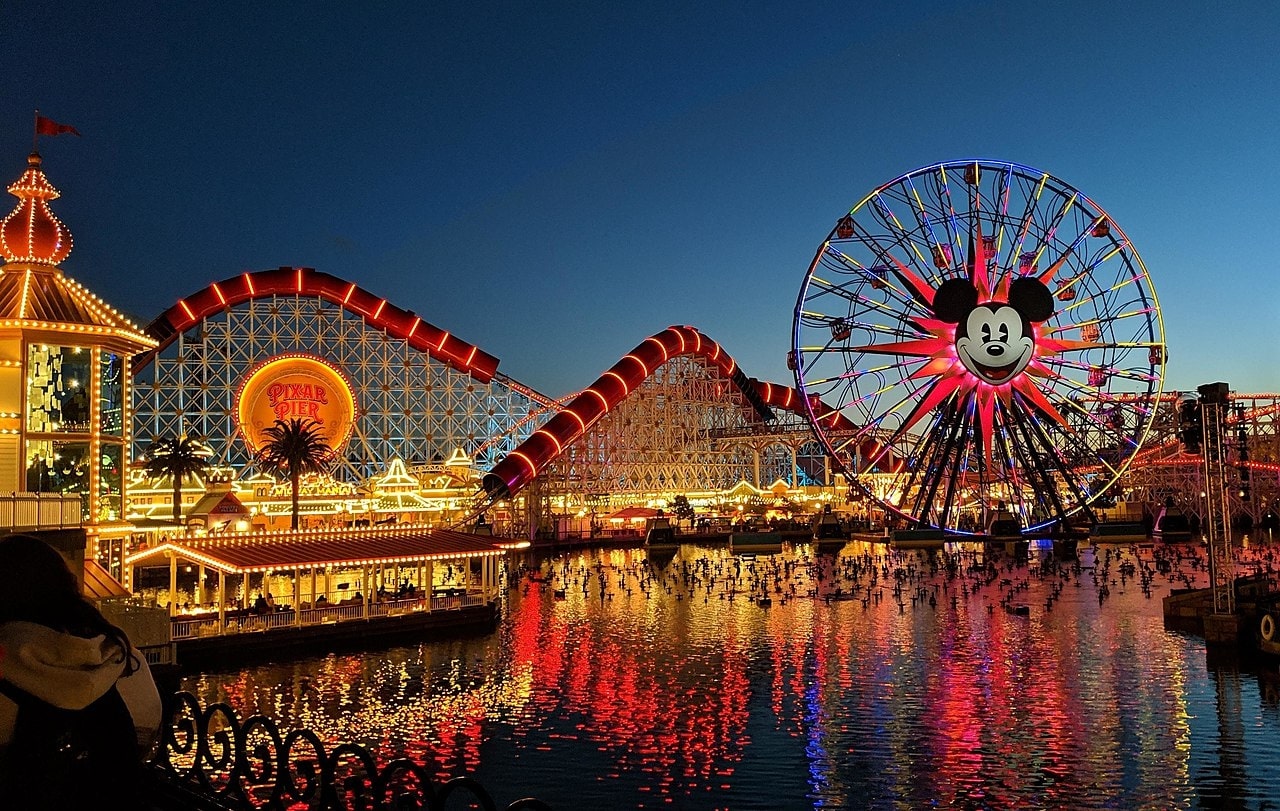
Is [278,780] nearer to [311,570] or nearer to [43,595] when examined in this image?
[43,595]

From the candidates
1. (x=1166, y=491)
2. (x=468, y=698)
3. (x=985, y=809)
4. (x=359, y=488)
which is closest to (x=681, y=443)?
(x=359, y=488)

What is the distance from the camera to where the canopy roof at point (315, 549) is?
2958cm

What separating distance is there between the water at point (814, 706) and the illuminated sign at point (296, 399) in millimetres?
25552

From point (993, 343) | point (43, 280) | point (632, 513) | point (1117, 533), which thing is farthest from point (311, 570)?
point (632, 513)

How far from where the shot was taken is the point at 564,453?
70.1 metres

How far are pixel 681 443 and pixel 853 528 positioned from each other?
14.1 meters

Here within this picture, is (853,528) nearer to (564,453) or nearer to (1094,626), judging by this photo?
(564,453)

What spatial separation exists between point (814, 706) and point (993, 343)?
2475 cm

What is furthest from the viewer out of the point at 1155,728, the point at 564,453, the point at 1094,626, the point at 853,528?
the point at 853,528

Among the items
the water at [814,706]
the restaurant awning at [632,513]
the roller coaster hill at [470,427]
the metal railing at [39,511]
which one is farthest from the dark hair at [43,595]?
the restaurant awning at [632,513]

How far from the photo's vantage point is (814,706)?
2356 cm

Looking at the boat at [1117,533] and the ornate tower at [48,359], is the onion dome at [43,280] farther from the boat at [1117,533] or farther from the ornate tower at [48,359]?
the boat at [1117,533]

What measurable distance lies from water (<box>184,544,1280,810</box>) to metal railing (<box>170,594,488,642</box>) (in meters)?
2.01

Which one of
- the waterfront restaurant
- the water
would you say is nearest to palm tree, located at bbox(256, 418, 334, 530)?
the waterfront restaurant
